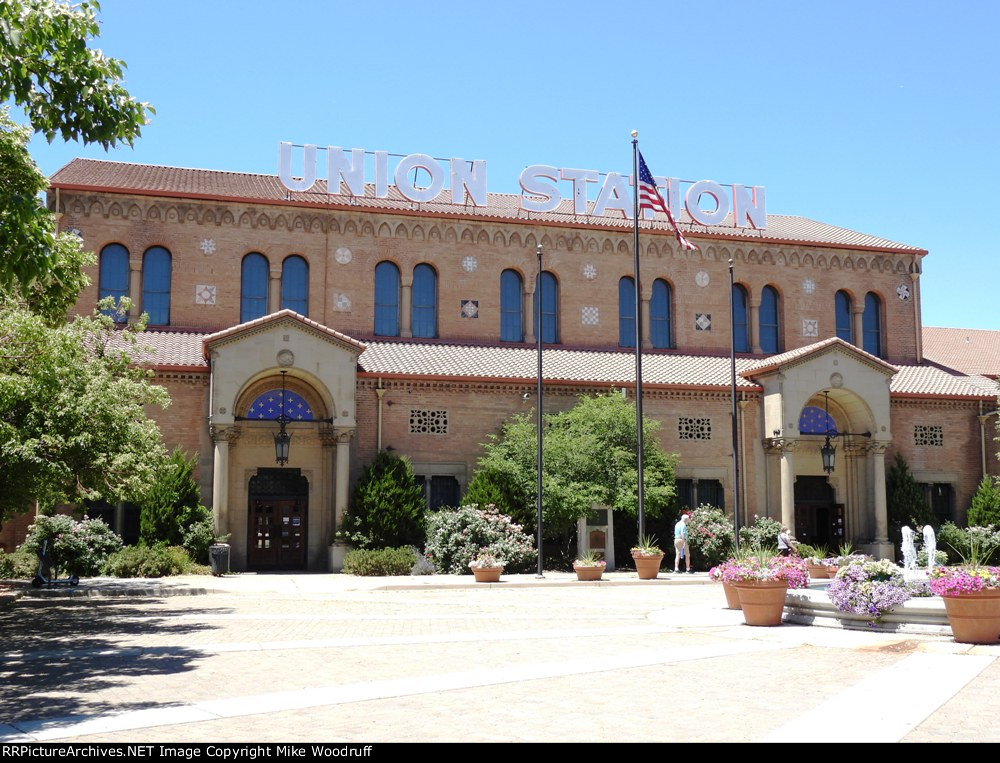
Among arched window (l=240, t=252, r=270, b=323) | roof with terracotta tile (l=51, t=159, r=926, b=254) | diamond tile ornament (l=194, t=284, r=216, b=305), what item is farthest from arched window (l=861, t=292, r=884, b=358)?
diamond tile ornament (l=194, t=284, r=216, b=305)

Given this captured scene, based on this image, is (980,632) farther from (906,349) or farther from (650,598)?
(906,349)

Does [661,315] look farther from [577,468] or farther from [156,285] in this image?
[156,285]

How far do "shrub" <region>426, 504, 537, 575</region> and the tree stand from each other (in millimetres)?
21326

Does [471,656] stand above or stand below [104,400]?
below

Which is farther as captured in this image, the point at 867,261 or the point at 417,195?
the point at 867,261

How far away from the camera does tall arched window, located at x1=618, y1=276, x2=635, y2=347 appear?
4103 cm

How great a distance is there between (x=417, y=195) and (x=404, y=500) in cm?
1372

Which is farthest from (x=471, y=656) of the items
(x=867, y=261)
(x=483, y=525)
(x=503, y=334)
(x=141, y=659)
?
(x=867, y=261)

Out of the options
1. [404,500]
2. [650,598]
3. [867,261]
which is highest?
[867,261]

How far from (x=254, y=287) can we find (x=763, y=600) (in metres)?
26.5

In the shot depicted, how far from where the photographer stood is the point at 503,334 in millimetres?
40125

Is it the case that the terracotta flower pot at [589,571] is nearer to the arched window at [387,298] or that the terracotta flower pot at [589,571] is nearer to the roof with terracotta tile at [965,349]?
the arched window at [387,298]

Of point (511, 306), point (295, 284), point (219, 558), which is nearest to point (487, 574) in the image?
point (219, 558)
